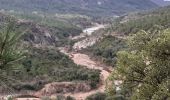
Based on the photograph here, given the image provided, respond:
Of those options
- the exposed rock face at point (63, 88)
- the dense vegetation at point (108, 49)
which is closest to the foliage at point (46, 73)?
the exposed rock face at point (63, 88)

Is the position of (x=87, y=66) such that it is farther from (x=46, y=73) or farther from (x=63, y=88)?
(x=63, y=88)

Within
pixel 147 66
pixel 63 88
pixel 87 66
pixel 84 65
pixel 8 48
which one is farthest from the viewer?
pixel 84 65

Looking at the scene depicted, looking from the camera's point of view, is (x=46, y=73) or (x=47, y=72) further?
(x=47, y=72)

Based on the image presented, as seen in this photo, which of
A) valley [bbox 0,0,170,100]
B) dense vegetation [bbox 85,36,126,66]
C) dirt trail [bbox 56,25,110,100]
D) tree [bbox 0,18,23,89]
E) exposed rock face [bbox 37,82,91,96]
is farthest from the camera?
dense vegetation [bbox 85,36,126,66]

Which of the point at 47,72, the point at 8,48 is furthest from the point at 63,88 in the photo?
the point at 8,48

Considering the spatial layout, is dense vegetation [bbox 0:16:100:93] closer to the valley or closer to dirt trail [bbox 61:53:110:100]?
the valley

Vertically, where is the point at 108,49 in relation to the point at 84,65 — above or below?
below

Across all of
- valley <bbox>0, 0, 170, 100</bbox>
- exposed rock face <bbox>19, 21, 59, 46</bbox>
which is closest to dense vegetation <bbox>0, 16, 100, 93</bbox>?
valley <bbox>0, 0, 170, 100</bbox>

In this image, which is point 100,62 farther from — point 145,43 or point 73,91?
point 145,43
